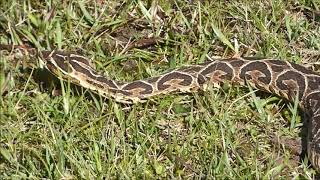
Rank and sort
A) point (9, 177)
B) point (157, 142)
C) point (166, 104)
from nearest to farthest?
point (9, 177), point (157, 142), point (166, 104)

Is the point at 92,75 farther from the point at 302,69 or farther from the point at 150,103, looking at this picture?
the point at 302,69

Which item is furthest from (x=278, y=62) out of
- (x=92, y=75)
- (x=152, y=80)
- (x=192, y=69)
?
(x=92, y=75)

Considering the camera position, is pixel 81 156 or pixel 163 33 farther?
pixel 163 33

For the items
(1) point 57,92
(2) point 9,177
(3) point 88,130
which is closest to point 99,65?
(1) point 57,92

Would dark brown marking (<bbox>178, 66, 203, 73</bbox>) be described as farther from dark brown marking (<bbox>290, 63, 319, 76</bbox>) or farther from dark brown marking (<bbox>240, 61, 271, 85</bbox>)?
dark brown marking (<bbox>290, 63, 319, 76</bbox>)

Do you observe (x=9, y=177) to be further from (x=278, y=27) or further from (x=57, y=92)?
(x=278, y=27)

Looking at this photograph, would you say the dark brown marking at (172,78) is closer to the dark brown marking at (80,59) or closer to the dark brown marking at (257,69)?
the dark brown marking at (257,69)
